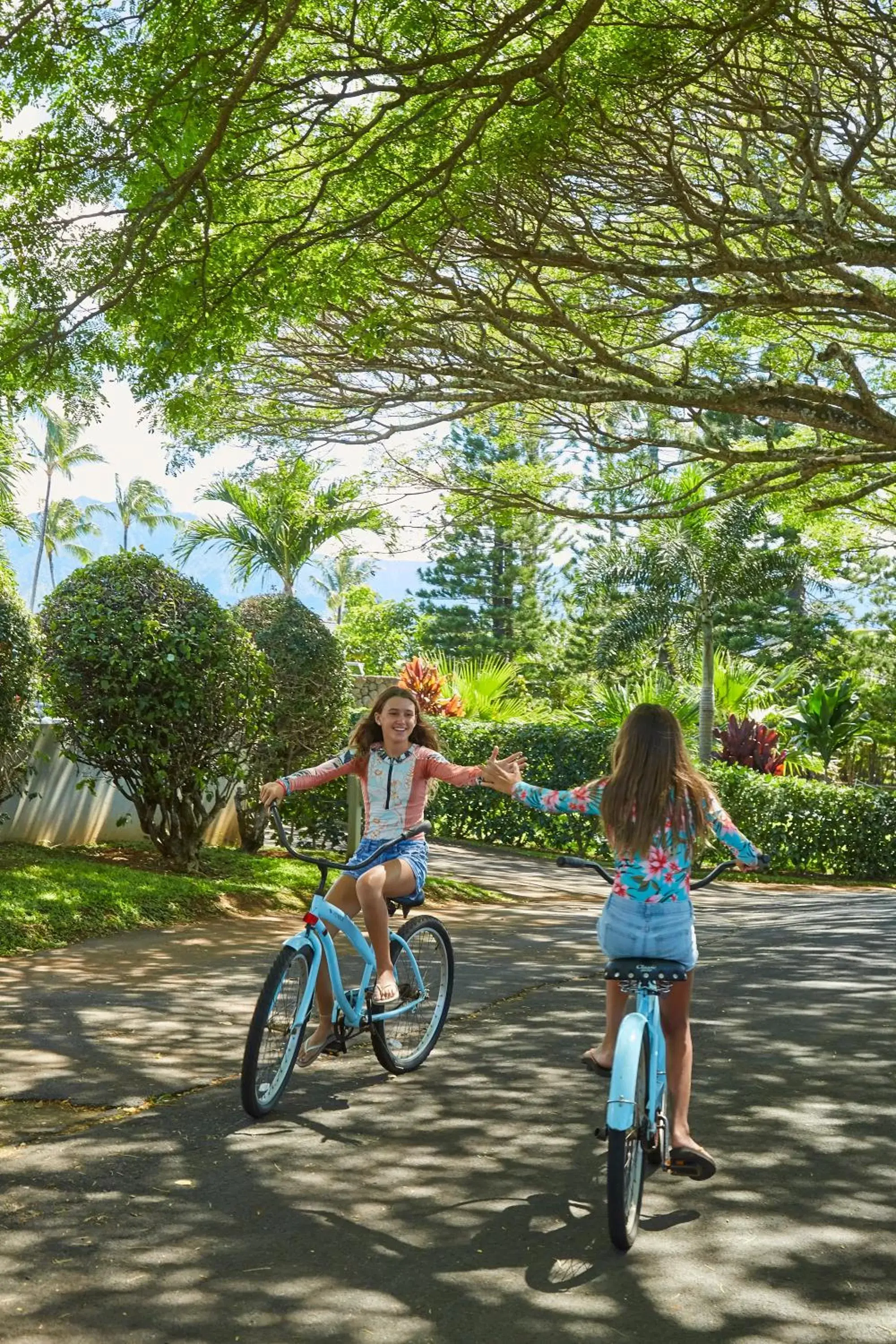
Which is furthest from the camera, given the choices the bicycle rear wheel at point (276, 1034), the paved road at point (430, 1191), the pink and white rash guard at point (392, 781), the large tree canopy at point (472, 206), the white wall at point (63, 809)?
the white wall at point (63, 809)

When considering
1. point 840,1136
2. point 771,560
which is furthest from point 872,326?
point 771,560

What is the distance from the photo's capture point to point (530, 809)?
22.2m

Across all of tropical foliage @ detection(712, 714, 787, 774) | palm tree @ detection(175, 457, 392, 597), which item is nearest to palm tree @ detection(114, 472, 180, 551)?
palm tree @ detection(175, 457, 392, 597)

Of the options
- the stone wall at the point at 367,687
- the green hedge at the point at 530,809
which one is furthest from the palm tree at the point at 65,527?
the green hedge at the point at 530,809

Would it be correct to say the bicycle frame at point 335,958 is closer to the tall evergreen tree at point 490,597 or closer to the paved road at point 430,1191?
the paved road at point 430,1191

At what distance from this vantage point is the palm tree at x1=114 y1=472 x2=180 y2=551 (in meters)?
105

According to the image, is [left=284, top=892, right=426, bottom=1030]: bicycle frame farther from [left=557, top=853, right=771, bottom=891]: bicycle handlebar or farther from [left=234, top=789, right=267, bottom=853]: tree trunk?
[left=234, top=789, right=267, bottom=853]: tree trunk

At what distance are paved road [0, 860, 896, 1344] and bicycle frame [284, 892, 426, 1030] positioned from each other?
1.24ft

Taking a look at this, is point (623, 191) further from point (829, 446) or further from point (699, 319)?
point (829, 446)

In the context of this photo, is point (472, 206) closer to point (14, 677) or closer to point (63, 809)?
point (14, 677)

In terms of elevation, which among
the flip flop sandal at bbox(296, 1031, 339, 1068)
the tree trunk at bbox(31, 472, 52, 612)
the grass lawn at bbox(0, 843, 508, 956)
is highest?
the tree trunk at bbox(31, 472, 52, 612)

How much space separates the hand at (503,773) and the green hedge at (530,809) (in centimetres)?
1586

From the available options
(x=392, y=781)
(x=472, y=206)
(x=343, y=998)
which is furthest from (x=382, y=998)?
(x=472, y=206)

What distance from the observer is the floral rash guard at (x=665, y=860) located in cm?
491
